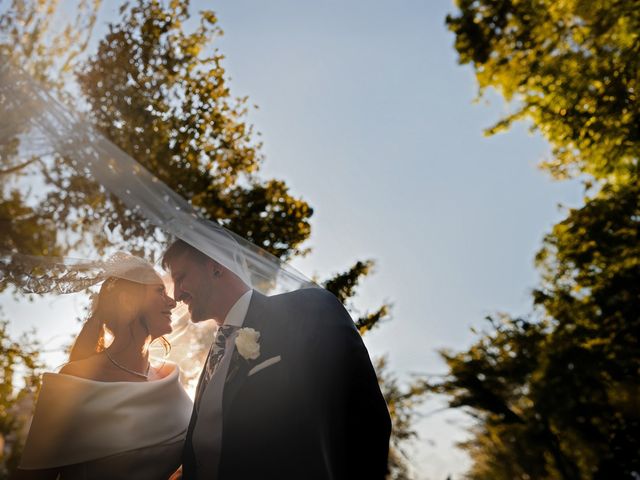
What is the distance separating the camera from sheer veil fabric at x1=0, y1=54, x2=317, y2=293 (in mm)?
3252

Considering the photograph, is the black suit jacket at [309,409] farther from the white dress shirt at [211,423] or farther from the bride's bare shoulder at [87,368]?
the bride's bare shoulder at [87,368]

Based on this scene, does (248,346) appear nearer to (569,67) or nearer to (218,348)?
(218,348)

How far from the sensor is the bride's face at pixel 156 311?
3.41 m

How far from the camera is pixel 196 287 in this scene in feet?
10.2

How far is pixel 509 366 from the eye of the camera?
14.7 meters

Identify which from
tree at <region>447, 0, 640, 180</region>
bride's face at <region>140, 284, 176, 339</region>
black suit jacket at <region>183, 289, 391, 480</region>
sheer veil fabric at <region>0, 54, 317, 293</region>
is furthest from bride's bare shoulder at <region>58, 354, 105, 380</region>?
tree at <region>447, 0, 640, 180</region>

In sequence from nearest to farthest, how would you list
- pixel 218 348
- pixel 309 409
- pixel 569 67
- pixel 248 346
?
pixel 309 409 < pixel 248 346 < pixel 218 348 < pixel 569 67

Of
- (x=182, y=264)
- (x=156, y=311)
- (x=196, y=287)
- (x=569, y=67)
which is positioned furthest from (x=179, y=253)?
(x=569, y=67)

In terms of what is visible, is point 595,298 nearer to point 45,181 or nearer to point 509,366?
point 509,366

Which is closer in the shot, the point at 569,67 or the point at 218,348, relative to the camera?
the point at 218,348

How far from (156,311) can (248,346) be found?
61.0 inches

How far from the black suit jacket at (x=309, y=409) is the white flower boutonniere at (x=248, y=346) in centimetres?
4

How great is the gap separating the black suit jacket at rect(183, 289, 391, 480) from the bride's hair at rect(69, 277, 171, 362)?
5.09 ft

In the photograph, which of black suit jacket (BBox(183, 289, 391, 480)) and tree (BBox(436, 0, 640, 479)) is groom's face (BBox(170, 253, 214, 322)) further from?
tree (BBox(436, 0, 640, 479))
